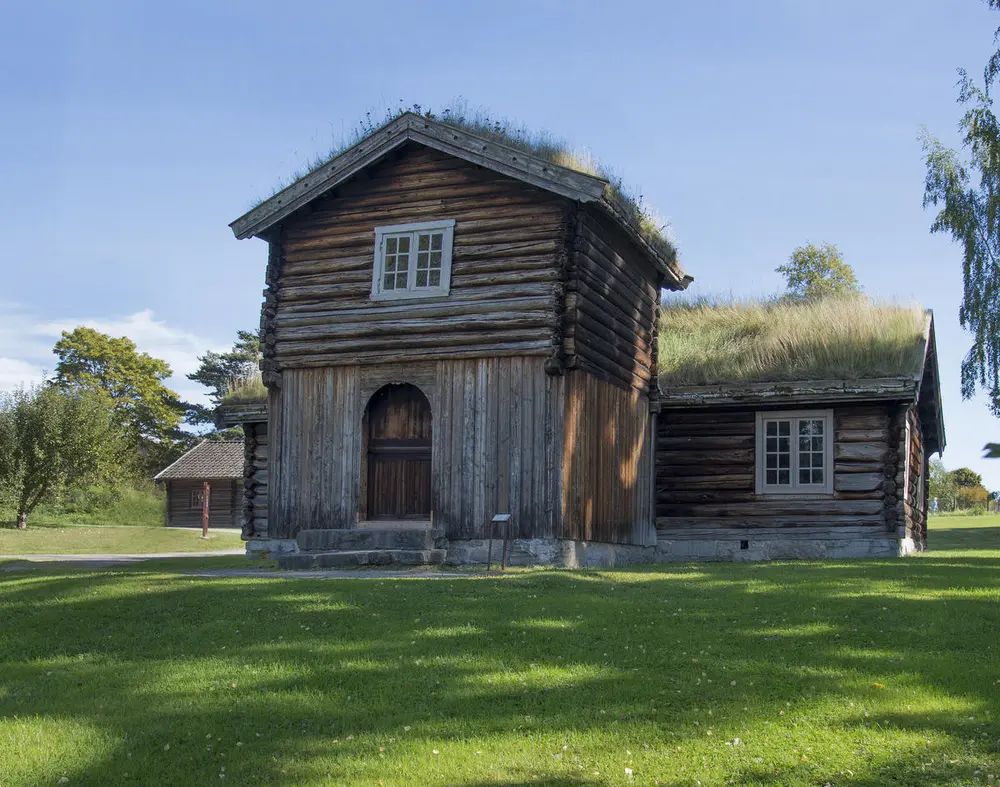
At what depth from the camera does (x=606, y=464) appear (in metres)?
20.6

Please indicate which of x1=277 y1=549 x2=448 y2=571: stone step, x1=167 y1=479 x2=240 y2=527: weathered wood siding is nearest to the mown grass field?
x1=277 y1=549 x2=448 y2=571: stone step

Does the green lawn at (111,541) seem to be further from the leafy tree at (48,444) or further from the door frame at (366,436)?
the door frame at (366,436)

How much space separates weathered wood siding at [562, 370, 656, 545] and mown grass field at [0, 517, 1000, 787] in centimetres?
553

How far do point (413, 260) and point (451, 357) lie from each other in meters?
2.09

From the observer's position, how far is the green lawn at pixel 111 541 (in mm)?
35006

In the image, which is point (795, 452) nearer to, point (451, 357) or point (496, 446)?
point (496, 446)

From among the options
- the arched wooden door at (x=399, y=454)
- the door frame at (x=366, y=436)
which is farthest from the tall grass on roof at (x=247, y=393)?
the door frame at (x=366, y=436)

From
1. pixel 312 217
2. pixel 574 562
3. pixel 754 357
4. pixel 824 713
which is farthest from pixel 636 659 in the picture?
pixel 754 357

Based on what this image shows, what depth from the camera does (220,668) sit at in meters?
9.21

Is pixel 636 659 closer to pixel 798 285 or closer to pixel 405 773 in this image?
pixel 405 773

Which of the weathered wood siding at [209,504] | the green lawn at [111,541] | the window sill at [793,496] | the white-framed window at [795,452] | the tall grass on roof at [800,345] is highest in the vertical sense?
the tall grass on roof at [800,345]

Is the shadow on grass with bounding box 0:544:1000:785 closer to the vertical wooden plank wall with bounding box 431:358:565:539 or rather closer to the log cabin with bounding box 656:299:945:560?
the vertical wooden plank wall with bounding box 431:358:565:539

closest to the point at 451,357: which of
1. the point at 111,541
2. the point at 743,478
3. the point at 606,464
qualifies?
the point at 606,464

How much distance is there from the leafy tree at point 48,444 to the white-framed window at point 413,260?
31.9m
